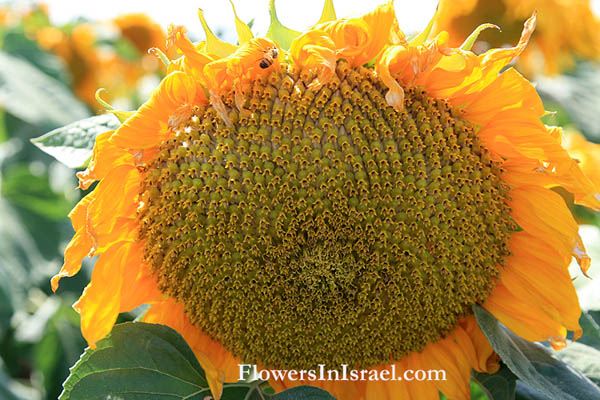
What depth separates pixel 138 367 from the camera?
1430 millimetres

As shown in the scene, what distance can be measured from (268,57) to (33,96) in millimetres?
2187

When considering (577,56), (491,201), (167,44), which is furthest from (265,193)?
(577,56)

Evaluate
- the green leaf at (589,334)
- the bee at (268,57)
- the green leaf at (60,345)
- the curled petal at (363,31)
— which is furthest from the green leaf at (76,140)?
the green leaf at (60,345)

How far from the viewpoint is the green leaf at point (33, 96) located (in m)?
2.89

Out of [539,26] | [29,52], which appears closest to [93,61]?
[29,52]

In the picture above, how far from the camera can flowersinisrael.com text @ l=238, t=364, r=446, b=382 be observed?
1.54 m

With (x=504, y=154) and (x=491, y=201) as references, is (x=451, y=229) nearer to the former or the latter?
(x=491, y=201)

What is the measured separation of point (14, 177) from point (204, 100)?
2.16m

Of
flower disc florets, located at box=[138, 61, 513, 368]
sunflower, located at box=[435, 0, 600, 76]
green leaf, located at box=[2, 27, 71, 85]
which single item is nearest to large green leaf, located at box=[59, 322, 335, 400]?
flower disc florets, located at box=[138, 61, 513, 368]

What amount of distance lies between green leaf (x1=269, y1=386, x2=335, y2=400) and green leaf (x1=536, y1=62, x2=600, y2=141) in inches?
107

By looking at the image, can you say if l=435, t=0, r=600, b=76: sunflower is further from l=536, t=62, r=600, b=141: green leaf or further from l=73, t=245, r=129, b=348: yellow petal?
l=73, t=245, r=129, b=348: yellow petal

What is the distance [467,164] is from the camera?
139cm

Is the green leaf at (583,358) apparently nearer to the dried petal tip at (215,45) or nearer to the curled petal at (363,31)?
the curled petal at (363,31)

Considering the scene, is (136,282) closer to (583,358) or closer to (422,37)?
(422,37)
